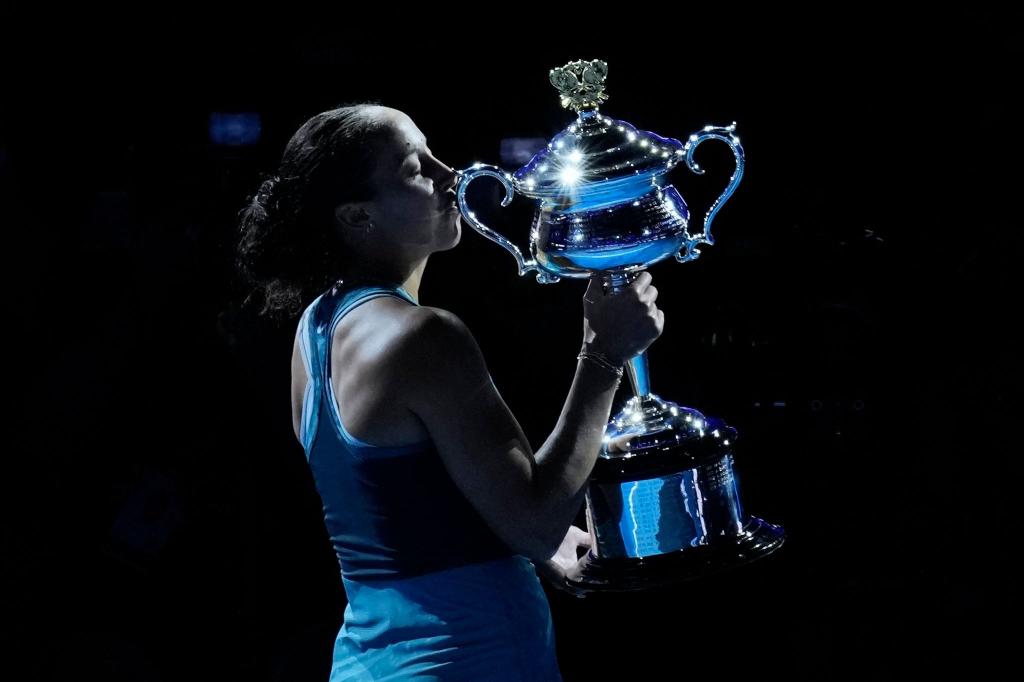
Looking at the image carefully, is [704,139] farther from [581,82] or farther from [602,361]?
[602,361]

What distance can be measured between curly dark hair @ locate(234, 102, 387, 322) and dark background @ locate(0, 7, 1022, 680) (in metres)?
1.21

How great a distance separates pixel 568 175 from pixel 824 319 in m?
1.46

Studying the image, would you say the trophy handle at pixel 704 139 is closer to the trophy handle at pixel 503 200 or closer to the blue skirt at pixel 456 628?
the trophy handle at pixel 503 200

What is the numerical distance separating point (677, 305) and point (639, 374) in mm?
1232

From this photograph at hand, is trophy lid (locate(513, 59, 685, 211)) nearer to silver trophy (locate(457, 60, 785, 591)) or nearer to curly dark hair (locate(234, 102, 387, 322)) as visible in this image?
silver trophy (locate(457, 60, 785, 591))

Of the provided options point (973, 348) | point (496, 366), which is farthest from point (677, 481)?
point (973, 348)

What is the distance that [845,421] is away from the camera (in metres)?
2.70

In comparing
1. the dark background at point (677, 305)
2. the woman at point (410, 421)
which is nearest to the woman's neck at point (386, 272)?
the woman at point (410, 421)

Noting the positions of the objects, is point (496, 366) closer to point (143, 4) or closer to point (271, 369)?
point (271, 369)

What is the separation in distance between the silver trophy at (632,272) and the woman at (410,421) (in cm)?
7

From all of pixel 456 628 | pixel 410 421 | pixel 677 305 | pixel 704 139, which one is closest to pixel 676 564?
pixel 456 628

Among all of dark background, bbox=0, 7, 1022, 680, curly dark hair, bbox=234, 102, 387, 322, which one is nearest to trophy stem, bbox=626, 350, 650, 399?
curly dark hair, bbox=234, 102, 387, 322

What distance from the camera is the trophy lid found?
1.39m

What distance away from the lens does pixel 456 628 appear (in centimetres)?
128
